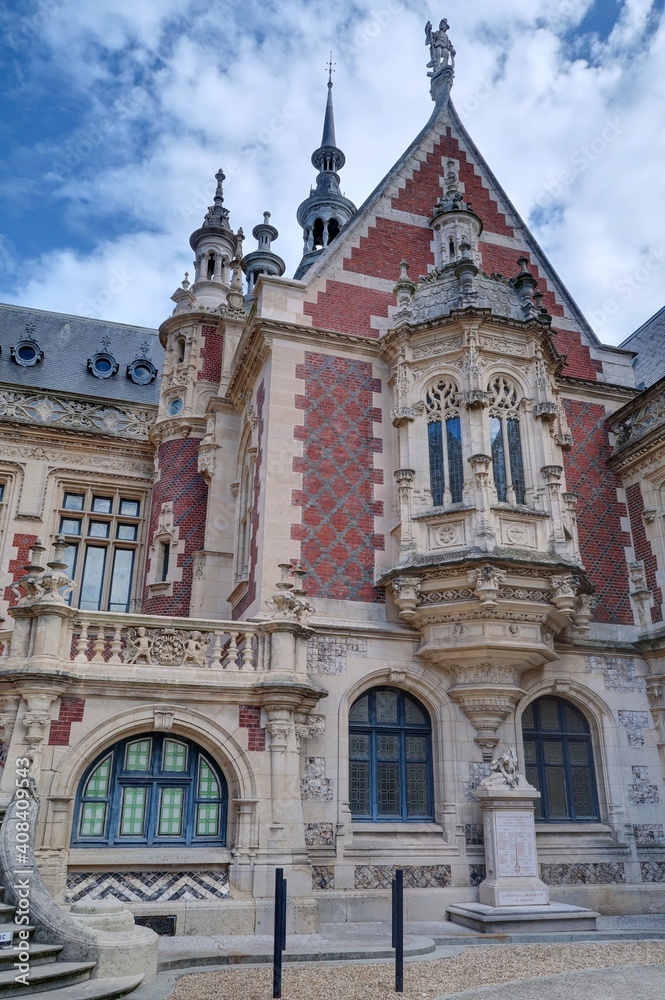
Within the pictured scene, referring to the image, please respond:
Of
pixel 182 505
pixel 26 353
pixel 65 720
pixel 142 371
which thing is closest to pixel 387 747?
pixel 65 720

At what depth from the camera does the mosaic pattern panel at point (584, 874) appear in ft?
43.6

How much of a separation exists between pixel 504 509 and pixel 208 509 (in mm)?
6843

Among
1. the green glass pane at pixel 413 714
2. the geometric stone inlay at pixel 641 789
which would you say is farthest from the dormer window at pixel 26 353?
the geometric stone inlay at pixel 641 789

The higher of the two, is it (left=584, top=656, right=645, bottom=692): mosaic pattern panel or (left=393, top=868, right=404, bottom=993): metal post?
(left=584, top=656, right=645, bottom=692): mosaic pattern panel

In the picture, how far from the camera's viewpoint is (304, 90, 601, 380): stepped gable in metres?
16.3

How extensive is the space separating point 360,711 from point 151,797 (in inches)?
151

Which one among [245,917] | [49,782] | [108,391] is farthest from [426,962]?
[108,391]

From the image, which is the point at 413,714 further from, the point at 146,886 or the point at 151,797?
the point at 146,886

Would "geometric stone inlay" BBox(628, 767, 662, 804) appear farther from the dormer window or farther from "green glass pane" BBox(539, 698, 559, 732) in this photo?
the dormer window

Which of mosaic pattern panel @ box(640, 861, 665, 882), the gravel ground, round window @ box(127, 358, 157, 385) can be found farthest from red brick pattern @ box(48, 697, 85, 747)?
round window @ box(127, 358, 157, 385)

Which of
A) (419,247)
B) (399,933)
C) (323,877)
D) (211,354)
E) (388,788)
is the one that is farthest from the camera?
(211,354)

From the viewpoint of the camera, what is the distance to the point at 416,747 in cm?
1359

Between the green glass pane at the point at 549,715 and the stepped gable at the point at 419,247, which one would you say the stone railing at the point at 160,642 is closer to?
the green glass pane at the point at 549,715

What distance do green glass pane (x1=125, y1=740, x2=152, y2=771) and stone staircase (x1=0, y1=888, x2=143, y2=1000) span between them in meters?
3.85
